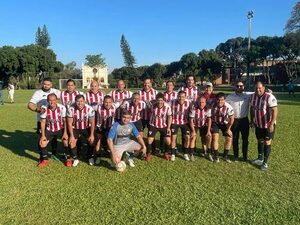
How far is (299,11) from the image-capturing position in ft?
140

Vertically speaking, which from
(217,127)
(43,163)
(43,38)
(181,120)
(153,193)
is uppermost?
(43,38)

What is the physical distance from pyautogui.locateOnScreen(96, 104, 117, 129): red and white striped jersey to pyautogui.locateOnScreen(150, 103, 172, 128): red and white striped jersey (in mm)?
910

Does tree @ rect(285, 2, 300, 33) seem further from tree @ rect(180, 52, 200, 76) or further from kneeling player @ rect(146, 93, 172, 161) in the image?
kneeling player @ rect(146, 93, 172, 161)

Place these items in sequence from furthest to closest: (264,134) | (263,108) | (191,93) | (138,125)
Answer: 1. (191,93)
2. (138,125)
3. (264,134)
4. (263,108)

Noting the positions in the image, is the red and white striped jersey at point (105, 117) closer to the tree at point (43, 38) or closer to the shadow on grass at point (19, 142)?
the shadow on grass at point (19, 142)

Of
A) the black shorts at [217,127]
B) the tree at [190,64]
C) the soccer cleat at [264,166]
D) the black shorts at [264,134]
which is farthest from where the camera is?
the tree at [190,64]

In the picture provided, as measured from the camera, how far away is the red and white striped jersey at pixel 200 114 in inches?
301

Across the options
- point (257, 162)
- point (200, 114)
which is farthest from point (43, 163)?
point (257, 162)

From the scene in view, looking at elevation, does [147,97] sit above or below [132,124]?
above

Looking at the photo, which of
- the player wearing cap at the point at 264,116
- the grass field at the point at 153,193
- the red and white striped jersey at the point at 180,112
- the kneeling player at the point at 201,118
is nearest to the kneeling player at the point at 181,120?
the red and white striped jersey at the point at 180,112

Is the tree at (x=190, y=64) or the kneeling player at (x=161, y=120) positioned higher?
the tree at (x=190, y=64)

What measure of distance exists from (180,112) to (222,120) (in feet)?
3.15

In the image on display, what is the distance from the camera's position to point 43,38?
82875mm

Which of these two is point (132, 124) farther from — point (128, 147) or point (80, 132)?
point (80, 132)
